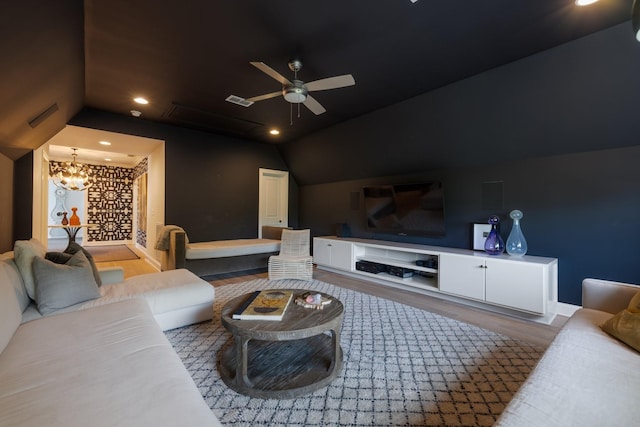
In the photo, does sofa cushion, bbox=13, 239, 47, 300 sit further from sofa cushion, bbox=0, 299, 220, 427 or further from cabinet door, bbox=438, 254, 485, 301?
cabinet door, bbox=438, 254, 485, 301

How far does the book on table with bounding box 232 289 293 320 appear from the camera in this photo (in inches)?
72.4

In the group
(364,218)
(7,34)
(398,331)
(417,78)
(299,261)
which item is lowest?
(398,331)

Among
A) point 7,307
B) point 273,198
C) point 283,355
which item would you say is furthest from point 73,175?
point 283,355

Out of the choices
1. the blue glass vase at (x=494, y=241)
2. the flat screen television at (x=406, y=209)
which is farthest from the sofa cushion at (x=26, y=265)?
the blue glass vase at (x=494, y=241)

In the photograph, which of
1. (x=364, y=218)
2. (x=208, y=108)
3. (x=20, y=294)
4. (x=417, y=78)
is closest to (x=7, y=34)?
(x=20, y=294)

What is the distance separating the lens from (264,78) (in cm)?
305

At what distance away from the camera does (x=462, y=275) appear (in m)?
3.32

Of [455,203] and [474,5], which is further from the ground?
[474,5]

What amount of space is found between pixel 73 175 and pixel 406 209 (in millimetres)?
8360

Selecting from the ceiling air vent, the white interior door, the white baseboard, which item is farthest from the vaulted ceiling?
the white interior door

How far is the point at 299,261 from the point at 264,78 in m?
2.61

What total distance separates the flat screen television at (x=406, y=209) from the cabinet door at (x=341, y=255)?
625 mm

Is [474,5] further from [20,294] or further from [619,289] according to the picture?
[20,294]

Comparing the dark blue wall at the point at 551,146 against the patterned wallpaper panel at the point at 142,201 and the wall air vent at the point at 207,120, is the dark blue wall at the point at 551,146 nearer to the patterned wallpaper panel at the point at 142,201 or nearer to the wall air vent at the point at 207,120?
the wall air vent at the point at 207,120
